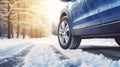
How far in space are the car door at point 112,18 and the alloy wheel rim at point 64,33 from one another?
2.34 metres

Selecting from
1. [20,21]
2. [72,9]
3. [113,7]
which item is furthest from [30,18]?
[113,7]

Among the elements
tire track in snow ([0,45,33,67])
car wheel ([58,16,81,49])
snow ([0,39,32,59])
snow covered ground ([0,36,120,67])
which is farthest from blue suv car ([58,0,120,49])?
tire track in snow ([0,45,33,67])

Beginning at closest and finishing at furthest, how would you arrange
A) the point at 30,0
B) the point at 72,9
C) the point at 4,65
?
the point at 4,65
the point at 72,9
the point at 30,0

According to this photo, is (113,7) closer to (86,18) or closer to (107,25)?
(107,25)

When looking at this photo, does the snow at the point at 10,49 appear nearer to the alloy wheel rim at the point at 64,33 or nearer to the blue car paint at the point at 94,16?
the alloy wheel rim at the point at 64,33

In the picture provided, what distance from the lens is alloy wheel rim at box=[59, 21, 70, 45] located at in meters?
6.90

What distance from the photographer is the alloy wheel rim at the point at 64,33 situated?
22.6 feet

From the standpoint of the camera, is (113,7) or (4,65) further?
(113,7)

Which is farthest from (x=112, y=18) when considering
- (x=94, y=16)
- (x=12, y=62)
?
(x=12, y=62)

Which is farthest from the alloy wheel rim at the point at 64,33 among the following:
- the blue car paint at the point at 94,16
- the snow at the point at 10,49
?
the snow at the point at 10,49

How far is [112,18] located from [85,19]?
135 cm

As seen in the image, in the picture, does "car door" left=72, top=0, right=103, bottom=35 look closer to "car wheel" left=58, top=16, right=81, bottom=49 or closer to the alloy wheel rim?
"car wheel" left=58, top=16, right=81, bottom=49

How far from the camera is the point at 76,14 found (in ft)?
20.4

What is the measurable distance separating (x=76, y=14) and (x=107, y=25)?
1795 mm
